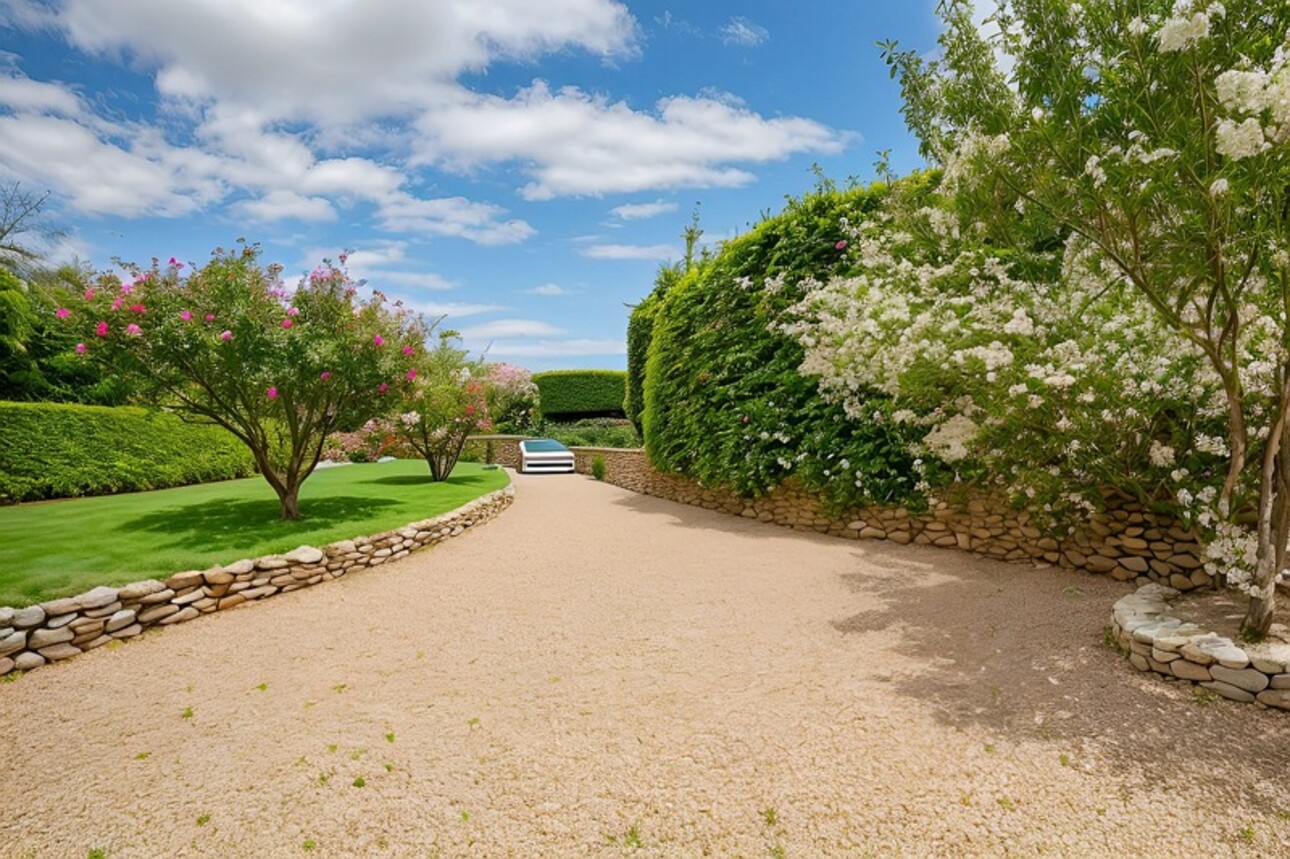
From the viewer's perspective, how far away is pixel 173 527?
26.0 feet

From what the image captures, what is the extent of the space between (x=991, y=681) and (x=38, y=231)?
24.2 metres

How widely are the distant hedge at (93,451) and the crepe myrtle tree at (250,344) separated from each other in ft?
7.69

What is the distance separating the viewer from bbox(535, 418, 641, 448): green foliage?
72.9 ft

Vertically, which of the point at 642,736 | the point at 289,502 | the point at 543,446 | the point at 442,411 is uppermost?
the point at 442,411

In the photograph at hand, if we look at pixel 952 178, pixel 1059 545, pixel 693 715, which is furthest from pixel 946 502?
pixel 693 715

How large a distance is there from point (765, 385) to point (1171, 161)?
725 cm

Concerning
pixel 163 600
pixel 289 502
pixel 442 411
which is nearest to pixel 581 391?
pixel 442 411

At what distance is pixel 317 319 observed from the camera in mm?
9000

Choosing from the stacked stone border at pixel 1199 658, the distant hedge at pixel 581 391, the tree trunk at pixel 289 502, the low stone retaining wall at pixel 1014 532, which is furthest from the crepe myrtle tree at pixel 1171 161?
the distant hedge at pixel 581 391

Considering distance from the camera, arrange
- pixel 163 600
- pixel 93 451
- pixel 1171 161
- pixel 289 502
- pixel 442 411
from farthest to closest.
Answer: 1. pixel 442 411
2. pixel 93 451
3. pixel 289 502
4. pixel 163 600
5. pixel 1171 161

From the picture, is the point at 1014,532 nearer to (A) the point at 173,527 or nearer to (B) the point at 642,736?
(B) the point at 642,736

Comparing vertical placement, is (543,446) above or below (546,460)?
above

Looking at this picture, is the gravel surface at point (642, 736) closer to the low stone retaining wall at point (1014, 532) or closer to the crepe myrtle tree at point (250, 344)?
the low stone retaining wall at point (1014, 532)

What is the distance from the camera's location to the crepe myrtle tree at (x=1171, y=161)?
3.47 metres
